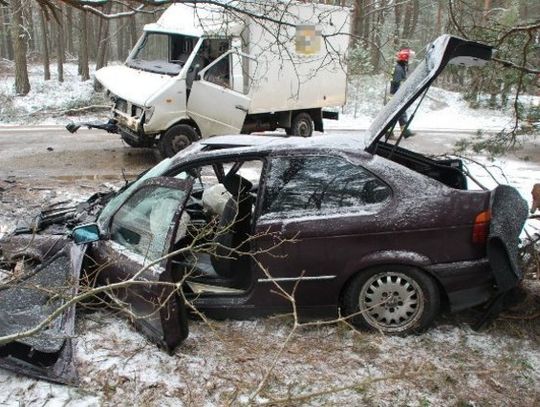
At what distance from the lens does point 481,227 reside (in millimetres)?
3885

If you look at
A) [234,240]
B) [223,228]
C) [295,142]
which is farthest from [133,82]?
[223,228]

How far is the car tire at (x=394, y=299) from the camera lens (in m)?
3.96

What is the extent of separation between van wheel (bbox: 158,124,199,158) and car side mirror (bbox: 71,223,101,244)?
536 cm

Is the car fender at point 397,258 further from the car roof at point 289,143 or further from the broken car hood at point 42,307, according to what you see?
the broken car hood at point 42,307

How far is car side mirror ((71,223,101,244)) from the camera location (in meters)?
4.04

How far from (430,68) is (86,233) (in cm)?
284

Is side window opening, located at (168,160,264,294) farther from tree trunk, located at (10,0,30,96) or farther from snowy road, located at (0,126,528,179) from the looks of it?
tree trunk, located at (10,0,30,96)

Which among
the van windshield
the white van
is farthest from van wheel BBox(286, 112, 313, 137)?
the van windshield

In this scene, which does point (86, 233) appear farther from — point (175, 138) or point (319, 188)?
point (175, 138)

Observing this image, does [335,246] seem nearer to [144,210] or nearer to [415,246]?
[415,246]

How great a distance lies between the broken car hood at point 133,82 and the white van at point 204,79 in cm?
2

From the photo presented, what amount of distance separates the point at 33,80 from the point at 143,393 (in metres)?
23.4

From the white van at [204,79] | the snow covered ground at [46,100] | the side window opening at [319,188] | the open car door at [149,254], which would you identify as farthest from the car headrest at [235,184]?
the snow covered ground at [46,100]

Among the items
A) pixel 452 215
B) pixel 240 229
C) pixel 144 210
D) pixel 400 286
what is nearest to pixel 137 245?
pixel 144 210
